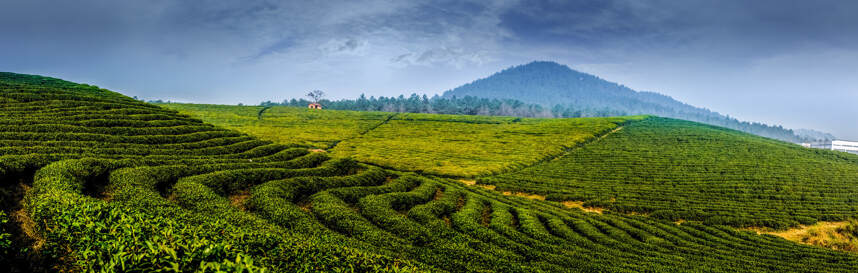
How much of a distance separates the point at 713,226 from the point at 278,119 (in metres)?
90.2

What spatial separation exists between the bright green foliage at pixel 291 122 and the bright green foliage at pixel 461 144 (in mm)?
4682

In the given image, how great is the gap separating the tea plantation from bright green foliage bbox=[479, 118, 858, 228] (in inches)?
216

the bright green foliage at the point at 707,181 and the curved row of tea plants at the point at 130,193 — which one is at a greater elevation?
the curved row of tea plants at the point at 130,193

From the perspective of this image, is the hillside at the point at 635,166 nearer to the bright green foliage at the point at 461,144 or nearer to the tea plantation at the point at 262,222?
the bright green foliage at the point at 461,144

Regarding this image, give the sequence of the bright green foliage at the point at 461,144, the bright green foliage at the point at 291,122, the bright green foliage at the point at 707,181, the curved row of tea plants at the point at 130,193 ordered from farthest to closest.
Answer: the bright green foliage at the point at 291,122, the bright green foliage at the point at 461,144, the bright green foliage at the point at 707,181, the curved row of tea plants at the point at 130,193

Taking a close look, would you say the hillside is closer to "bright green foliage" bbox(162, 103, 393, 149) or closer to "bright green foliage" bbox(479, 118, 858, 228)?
"bright green foliage" bbox(479, 118, 858, 228)

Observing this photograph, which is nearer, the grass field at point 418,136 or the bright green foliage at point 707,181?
the bright green foliage at point 707,181

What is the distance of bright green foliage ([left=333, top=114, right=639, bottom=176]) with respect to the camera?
53.9m

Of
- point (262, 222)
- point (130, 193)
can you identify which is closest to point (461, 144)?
point (262, 222)

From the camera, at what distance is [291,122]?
3656 inches

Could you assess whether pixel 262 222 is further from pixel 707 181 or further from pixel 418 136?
pixel 418 136

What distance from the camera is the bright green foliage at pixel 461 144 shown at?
5394 centimetres

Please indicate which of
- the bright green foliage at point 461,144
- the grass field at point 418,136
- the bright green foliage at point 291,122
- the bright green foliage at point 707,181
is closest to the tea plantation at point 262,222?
the bright green foliage at point 707,181

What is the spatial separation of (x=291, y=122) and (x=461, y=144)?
4447 centimetres
